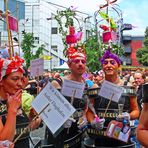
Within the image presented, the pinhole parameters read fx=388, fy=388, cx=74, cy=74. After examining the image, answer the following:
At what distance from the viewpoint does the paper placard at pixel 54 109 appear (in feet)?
10.4

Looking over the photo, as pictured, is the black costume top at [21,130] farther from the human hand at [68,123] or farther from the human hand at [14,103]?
the human hand at [68,123]

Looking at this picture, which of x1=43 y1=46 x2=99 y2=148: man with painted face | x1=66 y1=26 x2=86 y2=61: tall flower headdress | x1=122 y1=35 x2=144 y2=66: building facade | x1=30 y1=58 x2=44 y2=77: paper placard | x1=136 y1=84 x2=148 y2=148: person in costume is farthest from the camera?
x1=122 y1=35 x2=144 y2=66: building facade

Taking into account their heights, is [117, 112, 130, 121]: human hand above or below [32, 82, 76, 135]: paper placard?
below

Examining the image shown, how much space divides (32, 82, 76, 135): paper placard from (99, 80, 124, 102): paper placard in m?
1.25

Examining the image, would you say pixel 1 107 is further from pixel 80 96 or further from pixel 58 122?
pixel 80 96

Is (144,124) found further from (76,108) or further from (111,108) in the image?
(111,108)

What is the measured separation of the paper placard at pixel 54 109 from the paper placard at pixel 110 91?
4.12 feet

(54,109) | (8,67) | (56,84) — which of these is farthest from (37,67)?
(54,109)

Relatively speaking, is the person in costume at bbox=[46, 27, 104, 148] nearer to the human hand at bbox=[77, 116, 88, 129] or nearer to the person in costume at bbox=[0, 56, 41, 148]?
the human hand at bbox=[77, 116, 88, 129]

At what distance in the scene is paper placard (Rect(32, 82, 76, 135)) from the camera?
3.18 m

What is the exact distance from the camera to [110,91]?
4.46m

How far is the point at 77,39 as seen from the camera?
5.36m

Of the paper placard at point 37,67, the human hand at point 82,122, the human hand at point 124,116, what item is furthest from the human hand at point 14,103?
the paper placard at point 37,67

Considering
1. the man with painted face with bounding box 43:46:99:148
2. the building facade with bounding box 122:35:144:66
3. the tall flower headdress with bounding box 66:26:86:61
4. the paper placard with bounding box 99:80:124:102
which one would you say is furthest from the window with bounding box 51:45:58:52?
the paper placard with bounding box 99:80:124:102
